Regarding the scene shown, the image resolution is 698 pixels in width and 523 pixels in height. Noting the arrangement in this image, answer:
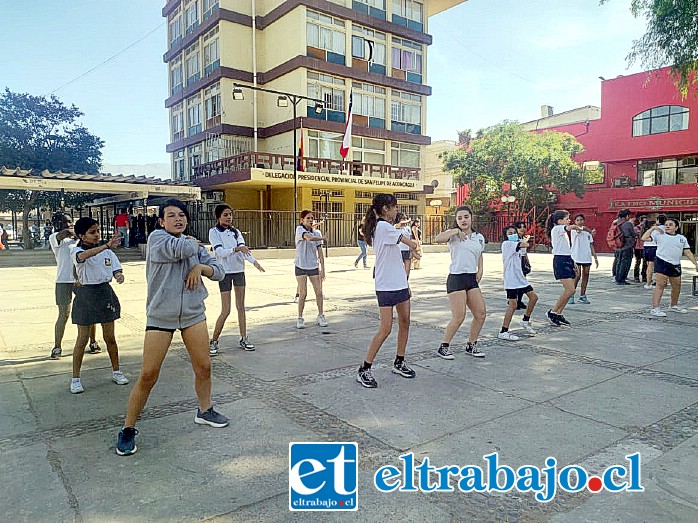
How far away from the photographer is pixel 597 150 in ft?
111

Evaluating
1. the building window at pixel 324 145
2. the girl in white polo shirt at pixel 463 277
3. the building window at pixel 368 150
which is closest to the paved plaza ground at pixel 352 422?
the girl in white polo shirt at pixel 463 277

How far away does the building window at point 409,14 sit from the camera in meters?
32.2

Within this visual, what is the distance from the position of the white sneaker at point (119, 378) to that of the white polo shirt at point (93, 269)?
863 mm

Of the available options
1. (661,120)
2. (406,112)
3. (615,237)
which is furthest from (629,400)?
(661,120)

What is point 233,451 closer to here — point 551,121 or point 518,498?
point 518,498

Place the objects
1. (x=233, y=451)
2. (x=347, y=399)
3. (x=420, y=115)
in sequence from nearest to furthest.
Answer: (x=233, y=451)
(x=347, y=399)
(x=420, y=115)

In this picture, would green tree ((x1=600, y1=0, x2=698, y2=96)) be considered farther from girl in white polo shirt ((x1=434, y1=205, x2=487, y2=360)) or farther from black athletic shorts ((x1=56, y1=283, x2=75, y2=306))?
black athletic shorts ((x1=56, y1=283, x2=75, y2=306))

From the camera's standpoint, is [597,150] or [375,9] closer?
[375,9]

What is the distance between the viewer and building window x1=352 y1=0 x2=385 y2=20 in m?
30.3

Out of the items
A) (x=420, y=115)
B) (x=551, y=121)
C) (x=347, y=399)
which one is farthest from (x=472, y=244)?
(x=551, y=121)

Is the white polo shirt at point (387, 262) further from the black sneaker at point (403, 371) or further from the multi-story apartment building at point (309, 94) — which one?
the multi-story apartment building at point (309, 94)

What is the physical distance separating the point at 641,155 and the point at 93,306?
3414cm

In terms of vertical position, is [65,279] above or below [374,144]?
below

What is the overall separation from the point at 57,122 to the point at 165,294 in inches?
1290
